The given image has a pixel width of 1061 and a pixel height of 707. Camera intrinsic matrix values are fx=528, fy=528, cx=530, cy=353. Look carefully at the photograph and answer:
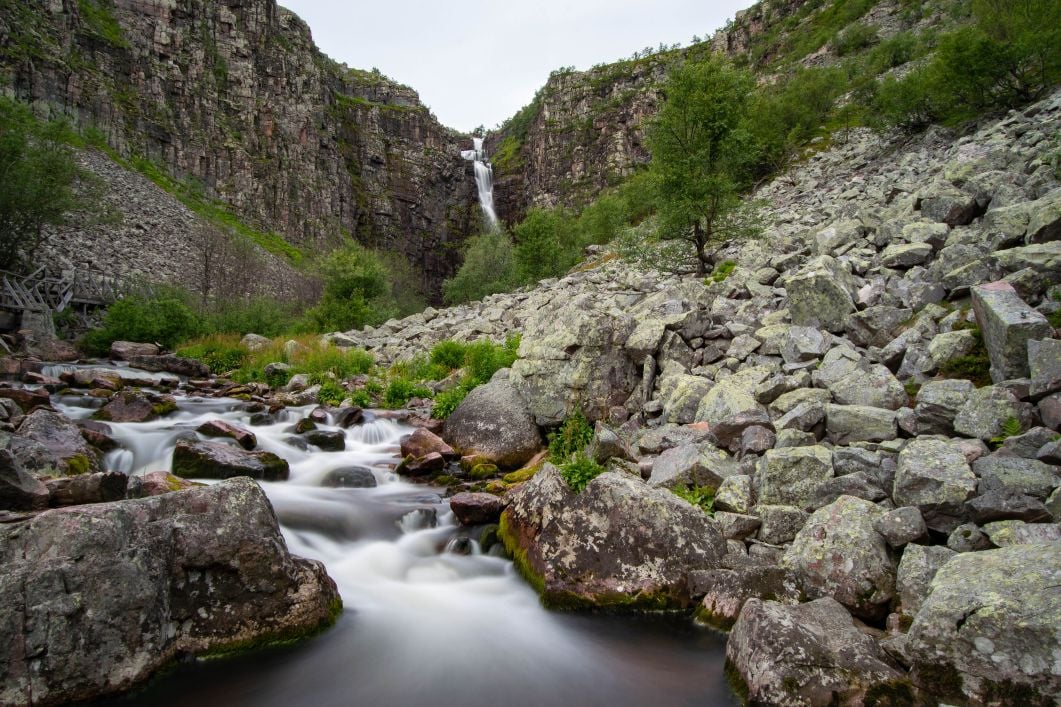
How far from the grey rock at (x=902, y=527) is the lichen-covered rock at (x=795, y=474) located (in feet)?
2.93

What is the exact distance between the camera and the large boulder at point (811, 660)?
3.75 metres

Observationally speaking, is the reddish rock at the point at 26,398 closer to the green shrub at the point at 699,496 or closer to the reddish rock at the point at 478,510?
the reddish rock at the point at 478,510

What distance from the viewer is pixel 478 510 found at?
820cm

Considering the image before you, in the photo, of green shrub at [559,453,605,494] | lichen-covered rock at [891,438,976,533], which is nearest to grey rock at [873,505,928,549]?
lichen-covered rock at [891,438,976,533]

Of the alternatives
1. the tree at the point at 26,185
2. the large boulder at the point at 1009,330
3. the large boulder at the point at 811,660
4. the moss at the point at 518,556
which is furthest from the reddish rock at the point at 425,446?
the tree at the point at 26,185

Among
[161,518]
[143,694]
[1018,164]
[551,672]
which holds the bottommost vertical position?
[551,672]

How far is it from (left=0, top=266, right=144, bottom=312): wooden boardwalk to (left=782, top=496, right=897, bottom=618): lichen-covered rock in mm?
35688

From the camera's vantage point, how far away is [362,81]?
13288cm

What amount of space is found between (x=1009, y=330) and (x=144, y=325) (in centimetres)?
3315

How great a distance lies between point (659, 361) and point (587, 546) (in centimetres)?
544

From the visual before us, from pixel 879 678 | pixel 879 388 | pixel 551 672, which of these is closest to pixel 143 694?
pixel 551 672

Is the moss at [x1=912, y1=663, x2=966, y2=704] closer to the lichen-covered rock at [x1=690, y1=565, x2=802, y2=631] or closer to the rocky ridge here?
the rocky ridge

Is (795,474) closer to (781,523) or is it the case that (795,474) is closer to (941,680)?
(781,523)

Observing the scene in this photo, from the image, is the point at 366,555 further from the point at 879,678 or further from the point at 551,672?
the point at 879,678
